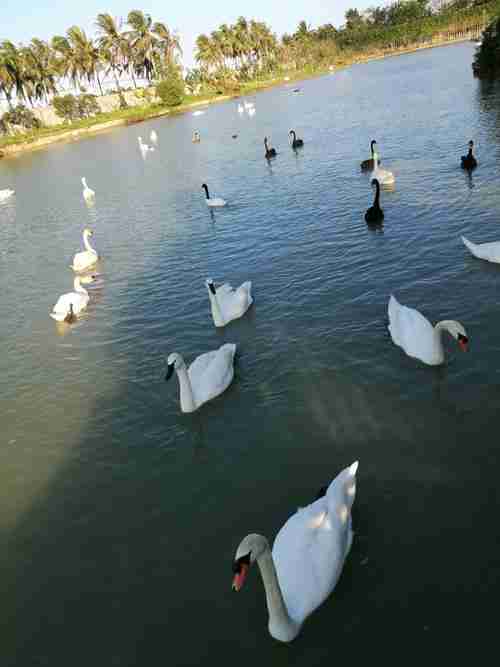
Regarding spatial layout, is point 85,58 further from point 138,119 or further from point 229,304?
point 229,304

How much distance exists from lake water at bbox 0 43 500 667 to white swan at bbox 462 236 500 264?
32cm

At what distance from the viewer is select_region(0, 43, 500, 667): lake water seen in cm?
582

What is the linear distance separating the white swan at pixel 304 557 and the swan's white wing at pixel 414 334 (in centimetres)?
342

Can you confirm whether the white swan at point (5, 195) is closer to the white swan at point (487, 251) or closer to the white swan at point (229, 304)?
the white swan at point (229, 304)

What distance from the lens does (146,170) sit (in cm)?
3669

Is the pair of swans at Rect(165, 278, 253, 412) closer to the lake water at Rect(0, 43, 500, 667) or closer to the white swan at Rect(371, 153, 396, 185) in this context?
the lake water at Rect(0, 43, 500, 667)

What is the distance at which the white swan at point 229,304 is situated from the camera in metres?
12.0

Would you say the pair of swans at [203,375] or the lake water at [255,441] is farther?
the pair of swans at [203,375]

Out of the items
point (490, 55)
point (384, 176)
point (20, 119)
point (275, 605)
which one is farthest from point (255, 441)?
point (20, 119)

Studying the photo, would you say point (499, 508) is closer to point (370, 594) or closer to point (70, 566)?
point (370, 594)

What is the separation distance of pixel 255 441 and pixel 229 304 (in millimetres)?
4665

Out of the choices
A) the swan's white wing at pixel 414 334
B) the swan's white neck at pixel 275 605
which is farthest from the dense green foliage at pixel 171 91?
the swan's white neck at pixel 275 605

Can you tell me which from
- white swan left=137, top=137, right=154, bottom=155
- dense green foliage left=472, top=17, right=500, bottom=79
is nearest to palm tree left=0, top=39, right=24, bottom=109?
white swan left=137, top=137, right=154, bottom=155

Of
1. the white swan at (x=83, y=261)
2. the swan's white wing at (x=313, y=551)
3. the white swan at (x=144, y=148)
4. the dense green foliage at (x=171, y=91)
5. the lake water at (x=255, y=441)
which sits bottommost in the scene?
the lake water at (x=255, y=441)
